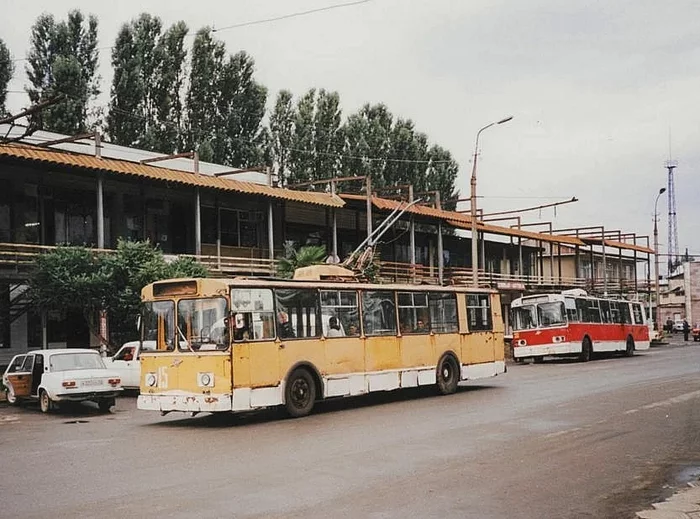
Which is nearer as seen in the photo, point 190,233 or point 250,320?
point 250,320

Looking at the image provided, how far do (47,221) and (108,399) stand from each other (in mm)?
14821

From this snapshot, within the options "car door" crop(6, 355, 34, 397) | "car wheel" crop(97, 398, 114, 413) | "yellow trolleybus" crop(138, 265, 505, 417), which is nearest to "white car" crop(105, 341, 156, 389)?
"car door" crop(6, 355, 34, 397)

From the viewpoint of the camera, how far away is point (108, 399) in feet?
65.3

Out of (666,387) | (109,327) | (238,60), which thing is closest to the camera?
(666,387)

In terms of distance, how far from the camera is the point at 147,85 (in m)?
47.7

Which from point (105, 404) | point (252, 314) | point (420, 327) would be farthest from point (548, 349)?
point (252, 314)

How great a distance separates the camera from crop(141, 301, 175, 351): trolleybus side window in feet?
Result: 53.6

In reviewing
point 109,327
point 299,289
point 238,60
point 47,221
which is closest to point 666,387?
point 299,289

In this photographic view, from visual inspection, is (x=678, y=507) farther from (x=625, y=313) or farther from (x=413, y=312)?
(x=625, y=313)

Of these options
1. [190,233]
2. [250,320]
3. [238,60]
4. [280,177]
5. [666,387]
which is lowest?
[666,387]

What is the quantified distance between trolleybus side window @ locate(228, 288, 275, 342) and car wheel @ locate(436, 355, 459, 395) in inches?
237

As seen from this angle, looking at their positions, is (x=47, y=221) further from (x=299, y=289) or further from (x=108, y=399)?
(x=299, y=289)

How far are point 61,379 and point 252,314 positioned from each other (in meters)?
5.93

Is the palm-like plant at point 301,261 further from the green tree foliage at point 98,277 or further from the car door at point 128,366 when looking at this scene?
the car door at point 128,366
